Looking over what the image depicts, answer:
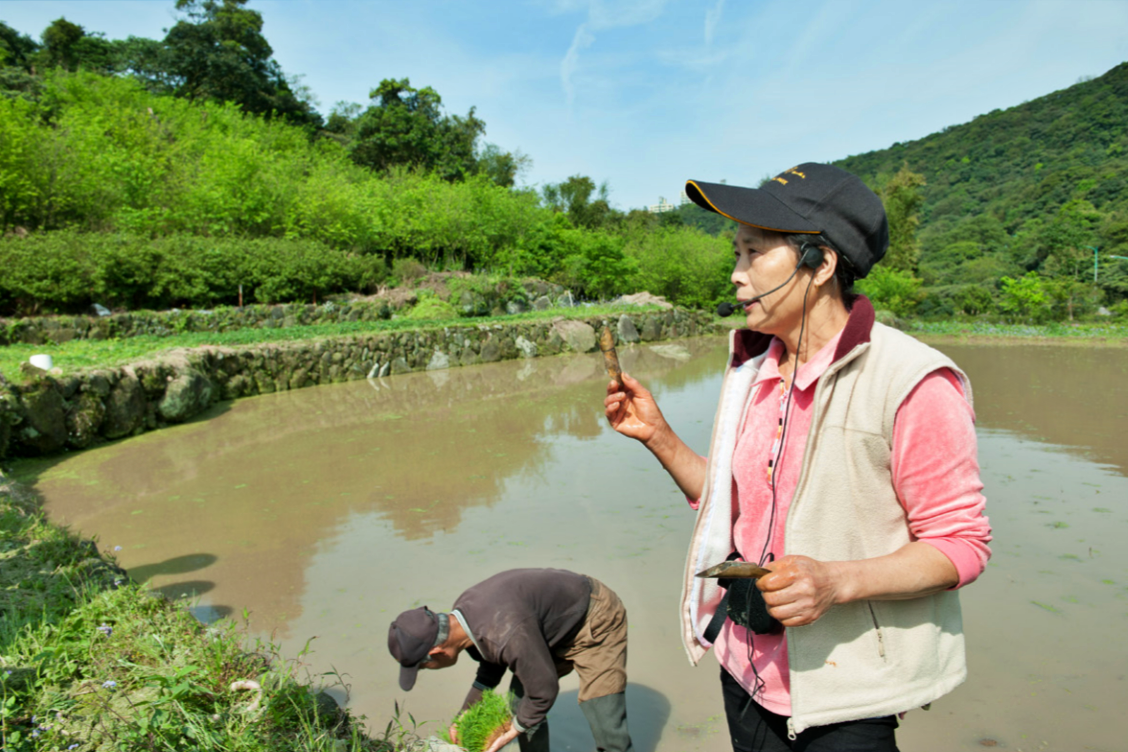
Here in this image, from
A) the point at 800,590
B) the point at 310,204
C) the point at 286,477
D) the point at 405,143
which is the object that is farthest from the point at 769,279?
the point at 405,143

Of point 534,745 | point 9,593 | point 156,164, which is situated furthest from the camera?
point 156,164

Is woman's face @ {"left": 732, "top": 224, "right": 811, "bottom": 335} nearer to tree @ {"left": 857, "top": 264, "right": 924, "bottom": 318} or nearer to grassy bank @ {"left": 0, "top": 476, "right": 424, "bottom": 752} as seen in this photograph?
grassy bank @ {"left": 0, "top": 476, "right": 424, "bottom": 752}

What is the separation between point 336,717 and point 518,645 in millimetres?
649

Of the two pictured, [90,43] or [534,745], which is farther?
[90,43]

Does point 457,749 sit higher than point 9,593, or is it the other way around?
point 9,593

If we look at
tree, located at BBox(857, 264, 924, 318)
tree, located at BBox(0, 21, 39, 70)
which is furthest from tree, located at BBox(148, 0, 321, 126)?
tree, located at BBox(857, 264, 924, 318)

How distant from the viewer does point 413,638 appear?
7.33ft

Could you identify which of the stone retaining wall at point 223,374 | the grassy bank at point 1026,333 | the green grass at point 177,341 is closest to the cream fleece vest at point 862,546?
the stone retaining wall at point 223,374

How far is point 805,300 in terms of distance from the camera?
1391 mm

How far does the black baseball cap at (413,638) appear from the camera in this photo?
224cm

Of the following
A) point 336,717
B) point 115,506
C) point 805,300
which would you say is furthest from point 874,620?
point 115,506

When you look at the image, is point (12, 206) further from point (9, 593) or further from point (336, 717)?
point (336, 717)

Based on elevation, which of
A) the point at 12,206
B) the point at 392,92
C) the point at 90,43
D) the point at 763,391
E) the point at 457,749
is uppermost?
the point at 90,43

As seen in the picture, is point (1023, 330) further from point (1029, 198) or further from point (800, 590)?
point (1029, 198)
